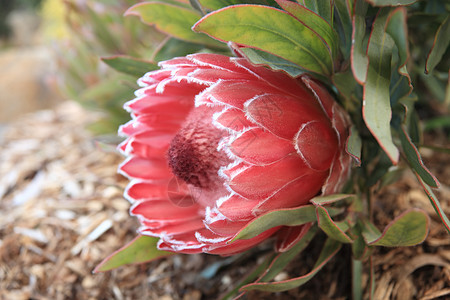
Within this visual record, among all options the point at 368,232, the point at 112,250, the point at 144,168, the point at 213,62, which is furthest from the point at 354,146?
the point at 112,250

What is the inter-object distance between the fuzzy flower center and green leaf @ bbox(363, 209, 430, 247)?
11.0 inches

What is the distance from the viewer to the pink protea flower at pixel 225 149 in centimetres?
61

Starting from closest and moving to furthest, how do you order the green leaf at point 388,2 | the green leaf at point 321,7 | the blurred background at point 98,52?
1. the green leaf at point 388,2
2. the green leaf at point 321,7
3. the blurred background at point 98,52

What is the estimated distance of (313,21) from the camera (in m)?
0.63

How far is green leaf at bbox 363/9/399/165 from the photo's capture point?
56cm

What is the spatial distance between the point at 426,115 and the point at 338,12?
2.83 ft

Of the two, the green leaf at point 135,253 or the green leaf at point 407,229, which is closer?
the green leaf at point 407,229

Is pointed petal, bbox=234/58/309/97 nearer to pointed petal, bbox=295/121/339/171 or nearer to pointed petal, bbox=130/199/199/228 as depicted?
pointed petal, bbox=295/121/339/171

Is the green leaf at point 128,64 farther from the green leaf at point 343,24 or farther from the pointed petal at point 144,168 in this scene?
the green leaf at point 343,24

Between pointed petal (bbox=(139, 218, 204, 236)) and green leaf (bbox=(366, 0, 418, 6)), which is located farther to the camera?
pointed petal (bbox=(139, 218, 204, 236))

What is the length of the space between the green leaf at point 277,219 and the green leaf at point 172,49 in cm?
43

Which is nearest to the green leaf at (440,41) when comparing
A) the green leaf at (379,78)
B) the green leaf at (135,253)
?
the green leaf at (379,78)

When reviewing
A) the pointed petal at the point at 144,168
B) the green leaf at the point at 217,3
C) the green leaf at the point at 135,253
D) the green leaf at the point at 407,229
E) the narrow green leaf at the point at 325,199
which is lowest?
the green leaf at the point at 135,253

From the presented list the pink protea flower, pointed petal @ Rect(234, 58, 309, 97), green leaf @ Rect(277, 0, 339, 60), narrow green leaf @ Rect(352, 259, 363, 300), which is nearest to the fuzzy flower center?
the pink protea flower
